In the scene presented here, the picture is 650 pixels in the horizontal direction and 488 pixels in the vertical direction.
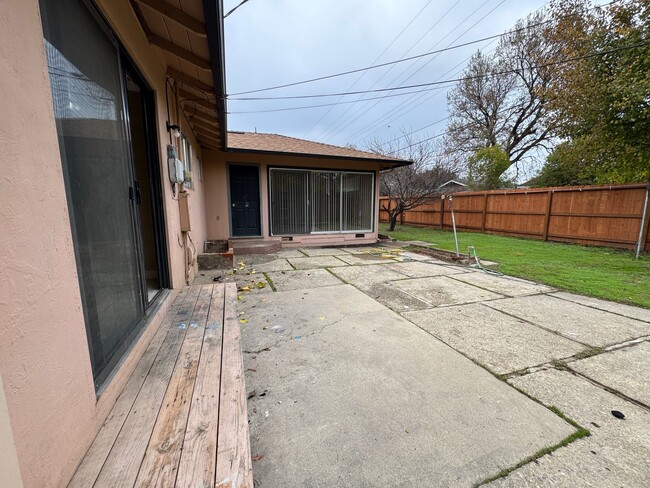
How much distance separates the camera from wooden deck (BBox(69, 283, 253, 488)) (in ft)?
3.15

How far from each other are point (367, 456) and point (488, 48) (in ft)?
66.3

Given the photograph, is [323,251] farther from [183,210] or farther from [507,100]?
[507,100]

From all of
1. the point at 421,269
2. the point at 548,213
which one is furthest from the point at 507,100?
the point at 421,269

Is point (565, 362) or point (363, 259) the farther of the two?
point (363, 259)

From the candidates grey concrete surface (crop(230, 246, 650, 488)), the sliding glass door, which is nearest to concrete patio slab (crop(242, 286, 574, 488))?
grey concrete surface (crop(230, 246, 650, 488))

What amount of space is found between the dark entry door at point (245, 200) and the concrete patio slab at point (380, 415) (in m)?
5.75

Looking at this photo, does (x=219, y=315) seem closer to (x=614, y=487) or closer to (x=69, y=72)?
(x=69, y=72)

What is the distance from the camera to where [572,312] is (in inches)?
131

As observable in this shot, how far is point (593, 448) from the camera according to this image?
1.46 meters

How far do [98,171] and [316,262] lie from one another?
4950 mm

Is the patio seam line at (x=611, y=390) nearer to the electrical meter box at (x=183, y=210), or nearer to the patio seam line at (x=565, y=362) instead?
the patio seam line at (x=565, y=362)

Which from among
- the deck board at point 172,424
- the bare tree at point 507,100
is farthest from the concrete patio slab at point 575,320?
the bare tree at point 507,100

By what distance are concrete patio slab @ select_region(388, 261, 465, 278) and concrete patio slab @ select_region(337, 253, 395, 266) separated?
1.48 feet

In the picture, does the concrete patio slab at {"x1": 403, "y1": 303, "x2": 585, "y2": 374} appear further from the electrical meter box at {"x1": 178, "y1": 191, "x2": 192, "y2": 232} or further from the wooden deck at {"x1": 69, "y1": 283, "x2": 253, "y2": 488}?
the electrical meter box at {"x1": 178, "y1": 191, "x2": 192, "y2": 232}
